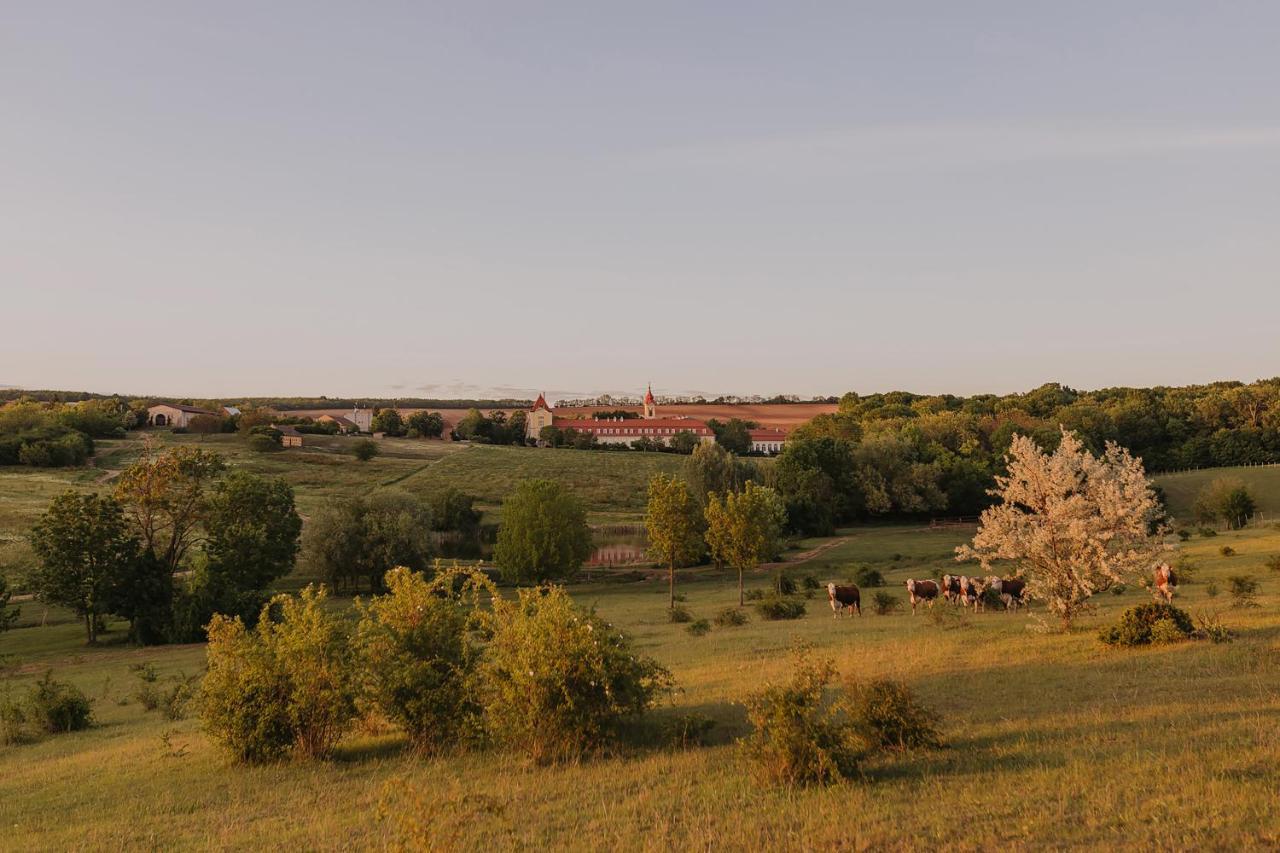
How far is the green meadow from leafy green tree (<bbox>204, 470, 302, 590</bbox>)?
63.6 feet

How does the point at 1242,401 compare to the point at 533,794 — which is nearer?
the point at 533,794

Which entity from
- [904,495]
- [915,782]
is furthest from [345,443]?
[915,782]

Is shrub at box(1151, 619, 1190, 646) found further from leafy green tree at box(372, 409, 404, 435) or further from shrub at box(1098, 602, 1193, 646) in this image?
leafy green tree at box(372, 409, 404, 435)

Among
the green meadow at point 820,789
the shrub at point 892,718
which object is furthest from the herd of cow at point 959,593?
the shrub at point 892,718

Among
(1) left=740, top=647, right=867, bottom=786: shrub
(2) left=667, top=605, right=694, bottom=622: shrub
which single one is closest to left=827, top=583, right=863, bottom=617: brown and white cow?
(2) left=667, top=605, right=694, bottom=622: shrub

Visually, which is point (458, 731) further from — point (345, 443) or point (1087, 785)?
point (345, 443)

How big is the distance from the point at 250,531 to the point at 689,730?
37.6 meters

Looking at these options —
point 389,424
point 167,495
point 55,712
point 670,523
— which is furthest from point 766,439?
point 55,712

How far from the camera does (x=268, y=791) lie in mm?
12117

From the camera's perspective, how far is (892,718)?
460 inches

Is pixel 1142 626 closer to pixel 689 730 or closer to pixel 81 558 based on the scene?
pixel 689 730

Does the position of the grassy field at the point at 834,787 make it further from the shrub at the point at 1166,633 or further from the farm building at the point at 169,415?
the farm building at the point at 169,415

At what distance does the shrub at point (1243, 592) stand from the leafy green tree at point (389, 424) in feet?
508

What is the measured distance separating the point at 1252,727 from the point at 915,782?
194 inches
